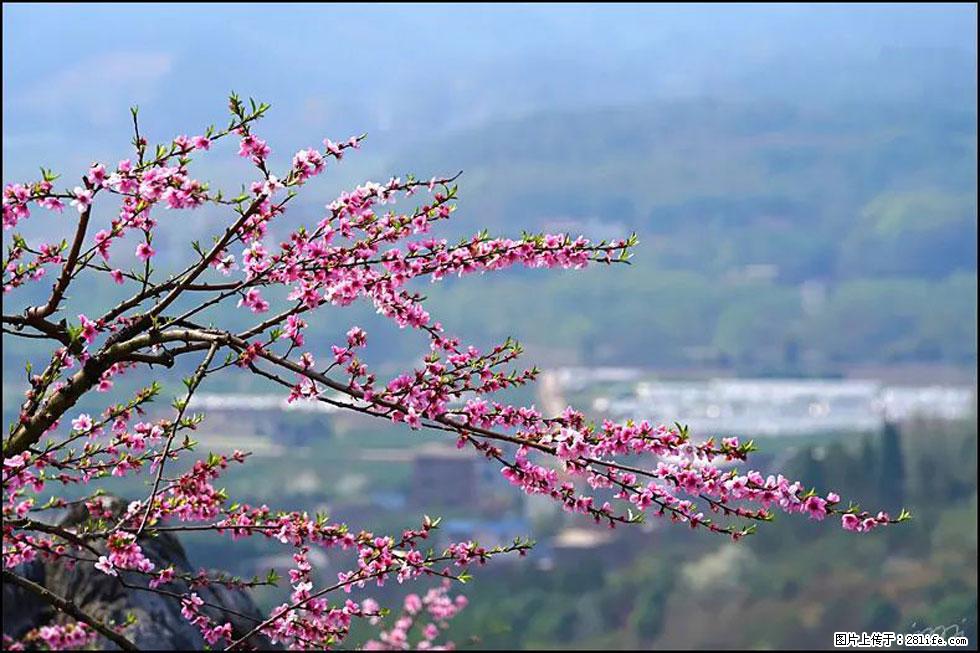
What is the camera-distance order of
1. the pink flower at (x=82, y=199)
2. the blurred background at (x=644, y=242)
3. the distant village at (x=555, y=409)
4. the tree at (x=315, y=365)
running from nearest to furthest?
the pink flower at (x=82, y=199) < the tree at (x=315, y=365) < the blurred background at (x=644, y=242) < the distant village at (x=555, y=409)

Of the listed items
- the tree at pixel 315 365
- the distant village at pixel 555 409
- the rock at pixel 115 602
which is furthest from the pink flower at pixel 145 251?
the distant village at pixel 555 409

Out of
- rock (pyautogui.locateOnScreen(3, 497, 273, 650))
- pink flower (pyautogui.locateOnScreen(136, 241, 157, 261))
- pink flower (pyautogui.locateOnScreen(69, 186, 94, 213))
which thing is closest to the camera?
pink flower (pyautogui.locateOnScreen(69, 186, 94, 213))

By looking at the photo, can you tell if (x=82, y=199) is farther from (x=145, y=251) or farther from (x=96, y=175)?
(x=145, y=251)

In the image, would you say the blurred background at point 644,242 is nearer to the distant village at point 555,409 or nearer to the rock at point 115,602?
the distant village at point 555,409

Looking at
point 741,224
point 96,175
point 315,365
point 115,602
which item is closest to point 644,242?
point 741,224

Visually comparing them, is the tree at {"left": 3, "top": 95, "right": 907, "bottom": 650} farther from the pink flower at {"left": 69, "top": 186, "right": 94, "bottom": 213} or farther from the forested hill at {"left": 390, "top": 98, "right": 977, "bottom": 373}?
the forested hill at {"left": 390, "top": 98, "right": 977, "bottom": 373}

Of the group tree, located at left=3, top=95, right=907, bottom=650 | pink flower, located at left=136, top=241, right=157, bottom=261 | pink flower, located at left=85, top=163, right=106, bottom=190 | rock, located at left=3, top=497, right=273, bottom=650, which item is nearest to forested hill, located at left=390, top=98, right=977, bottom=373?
rock, located at left=3, top=497, right=273, bottom=650

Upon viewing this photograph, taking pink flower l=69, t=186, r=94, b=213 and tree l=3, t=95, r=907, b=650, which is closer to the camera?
pink flower l=69, t=186, r=94, b=213
